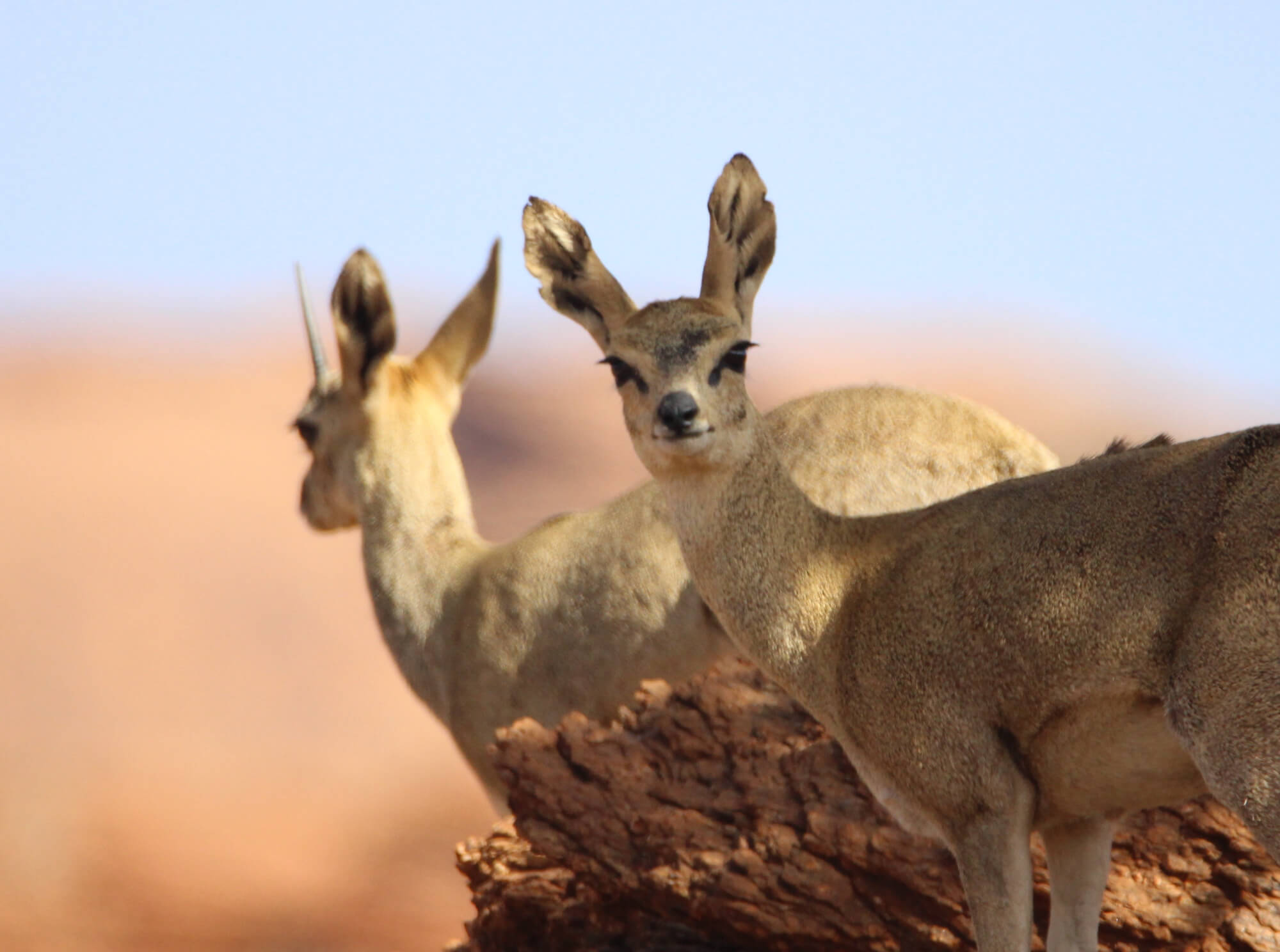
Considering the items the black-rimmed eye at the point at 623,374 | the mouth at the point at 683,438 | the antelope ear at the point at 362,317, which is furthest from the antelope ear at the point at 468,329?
the mouth at the point at 683,438

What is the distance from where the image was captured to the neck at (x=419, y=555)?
11555mm

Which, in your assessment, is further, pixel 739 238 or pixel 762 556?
pixel 739 238

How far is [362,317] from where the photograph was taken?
1193 centimetres

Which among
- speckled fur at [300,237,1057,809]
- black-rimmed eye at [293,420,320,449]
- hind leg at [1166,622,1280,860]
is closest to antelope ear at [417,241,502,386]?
speckled fur at [300,237,1057,809]

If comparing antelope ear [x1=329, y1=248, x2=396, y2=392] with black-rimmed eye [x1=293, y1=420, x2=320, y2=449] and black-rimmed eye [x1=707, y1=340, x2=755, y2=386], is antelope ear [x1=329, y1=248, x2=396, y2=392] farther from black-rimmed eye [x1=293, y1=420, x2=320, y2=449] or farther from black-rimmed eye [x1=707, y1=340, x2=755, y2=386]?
black-rimmed eye [x1=707, y1=340, x2=755, y2=386]

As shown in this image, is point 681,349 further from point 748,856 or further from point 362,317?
point 362,317

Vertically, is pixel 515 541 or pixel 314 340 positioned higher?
pixel 314 340

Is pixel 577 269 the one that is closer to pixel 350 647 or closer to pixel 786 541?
pixel 786 541

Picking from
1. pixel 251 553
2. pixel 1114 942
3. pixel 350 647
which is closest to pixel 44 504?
pixel 251 553

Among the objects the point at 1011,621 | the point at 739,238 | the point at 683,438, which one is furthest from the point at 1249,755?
the point at 739,238

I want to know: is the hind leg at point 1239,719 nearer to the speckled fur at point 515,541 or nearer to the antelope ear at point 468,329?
the speckled fur at point 515,541

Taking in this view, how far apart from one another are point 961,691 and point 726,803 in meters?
2.80

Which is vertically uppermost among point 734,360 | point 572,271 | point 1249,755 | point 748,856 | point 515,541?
point 515,541

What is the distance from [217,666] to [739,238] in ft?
95.8
